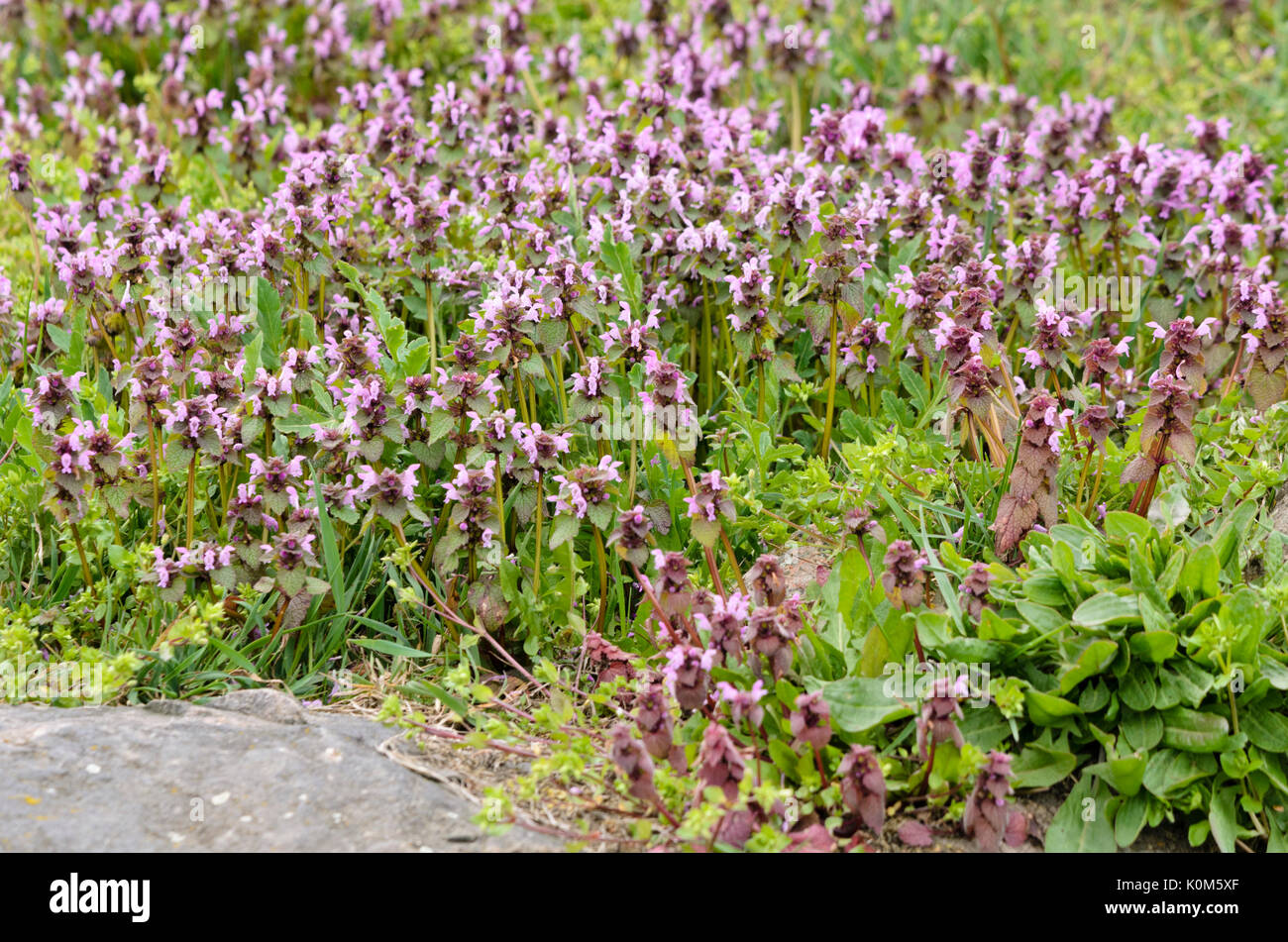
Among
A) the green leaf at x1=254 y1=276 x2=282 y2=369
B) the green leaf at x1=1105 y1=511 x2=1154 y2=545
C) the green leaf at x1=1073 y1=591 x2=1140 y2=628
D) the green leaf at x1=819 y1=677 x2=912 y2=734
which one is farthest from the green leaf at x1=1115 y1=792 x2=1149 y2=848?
the green leaf at x1=254 y1=276 x2=282 y2=369

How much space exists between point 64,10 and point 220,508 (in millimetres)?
3891

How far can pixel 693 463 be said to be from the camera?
11.9 feet

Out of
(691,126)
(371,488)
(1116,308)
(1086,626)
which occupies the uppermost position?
(691,126)

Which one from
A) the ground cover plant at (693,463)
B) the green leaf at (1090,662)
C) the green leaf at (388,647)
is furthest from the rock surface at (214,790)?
the green leaf at (1090,662)

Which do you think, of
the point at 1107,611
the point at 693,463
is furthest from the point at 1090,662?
the point at 693,463

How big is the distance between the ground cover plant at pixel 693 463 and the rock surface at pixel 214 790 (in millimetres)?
136

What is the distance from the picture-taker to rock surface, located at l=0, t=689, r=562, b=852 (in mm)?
2402

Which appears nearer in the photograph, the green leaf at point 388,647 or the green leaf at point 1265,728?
the green leaf at point 1265,728

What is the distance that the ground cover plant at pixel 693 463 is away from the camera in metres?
2.58

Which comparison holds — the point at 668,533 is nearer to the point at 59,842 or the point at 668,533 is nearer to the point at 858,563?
the point at 858,563

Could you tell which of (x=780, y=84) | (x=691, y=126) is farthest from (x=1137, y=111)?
(x=691, y=126)

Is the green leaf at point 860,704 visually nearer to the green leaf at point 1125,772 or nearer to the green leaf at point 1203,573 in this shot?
the green leaf at point 1125,772

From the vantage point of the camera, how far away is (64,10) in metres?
Answer: 6.09

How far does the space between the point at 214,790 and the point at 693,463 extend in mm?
1644
